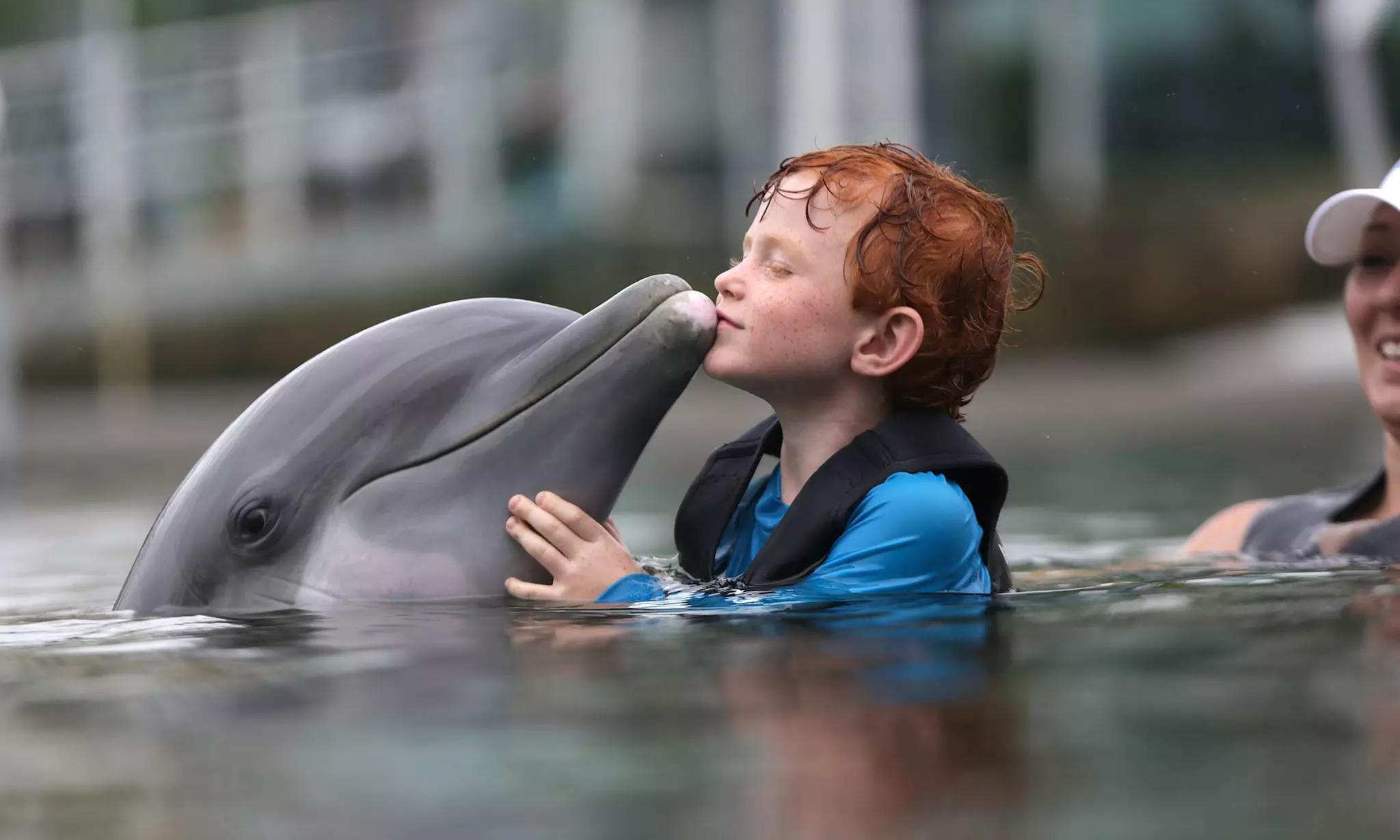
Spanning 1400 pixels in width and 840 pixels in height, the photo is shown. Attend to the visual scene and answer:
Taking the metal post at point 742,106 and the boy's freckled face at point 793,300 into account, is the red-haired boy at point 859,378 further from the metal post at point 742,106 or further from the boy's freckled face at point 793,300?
the metal post at point 742,106

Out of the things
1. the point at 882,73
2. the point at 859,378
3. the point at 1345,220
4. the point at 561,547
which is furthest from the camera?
the point at 882,73

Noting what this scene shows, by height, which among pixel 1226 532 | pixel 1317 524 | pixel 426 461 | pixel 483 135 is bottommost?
pixel 1226 532

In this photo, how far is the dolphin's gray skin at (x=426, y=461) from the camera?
145 inches

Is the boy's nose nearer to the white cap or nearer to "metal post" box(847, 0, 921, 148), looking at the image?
the white cap

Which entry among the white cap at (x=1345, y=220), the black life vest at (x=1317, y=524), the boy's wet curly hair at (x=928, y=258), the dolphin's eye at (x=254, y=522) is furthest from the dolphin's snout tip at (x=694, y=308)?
the black life vest at (x=1317, y=524)

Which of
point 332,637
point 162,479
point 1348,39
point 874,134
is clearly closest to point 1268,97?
point 1348,39

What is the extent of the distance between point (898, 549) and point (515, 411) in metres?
0.81

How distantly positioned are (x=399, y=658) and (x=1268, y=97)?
2602cm

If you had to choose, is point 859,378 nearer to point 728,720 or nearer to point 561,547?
point 561,547

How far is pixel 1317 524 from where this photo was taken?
527 centimetres

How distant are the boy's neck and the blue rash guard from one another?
28 centimetres

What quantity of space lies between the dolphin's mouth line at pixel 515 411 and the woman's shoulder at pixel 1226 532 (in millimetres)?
2615

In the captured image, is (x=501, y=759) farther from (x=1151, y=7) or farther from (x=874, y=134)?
(x=1151, y=7)

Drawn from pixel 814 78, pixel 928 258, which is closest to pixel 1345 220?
pixel 928 258
